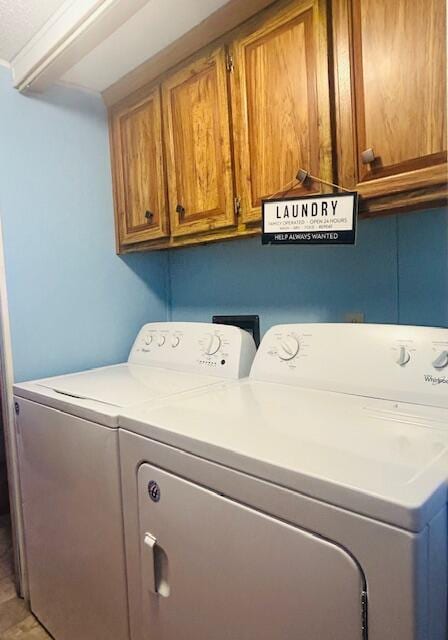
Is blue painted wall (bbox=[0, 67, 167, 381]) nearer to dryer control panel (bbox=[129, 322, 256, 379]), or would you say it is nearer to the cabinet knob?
dryer control panel (bbox=[129, 322, 256, 379])

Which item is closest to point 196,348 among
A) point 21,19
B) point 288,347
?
point 288,347

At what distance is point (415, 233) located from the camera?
1.25 meters

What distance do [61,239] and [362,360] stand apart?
1.37 metres

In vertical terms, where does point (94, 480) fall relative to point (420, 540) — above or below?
below

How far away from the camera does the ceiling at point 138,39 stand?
1.29m

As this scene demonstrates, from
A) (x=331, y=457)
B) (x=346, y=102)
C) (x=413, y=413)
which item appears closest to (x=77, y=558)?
(x=331, y=457)

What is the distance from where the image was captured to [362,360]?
1118 millimetres

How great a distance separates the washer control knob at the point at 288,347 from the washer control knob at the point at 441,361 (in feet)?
1.33

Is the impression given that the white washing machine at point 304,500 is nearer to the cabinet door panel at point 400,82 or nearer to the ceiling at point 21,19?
the cabinet door panel at point 400,82

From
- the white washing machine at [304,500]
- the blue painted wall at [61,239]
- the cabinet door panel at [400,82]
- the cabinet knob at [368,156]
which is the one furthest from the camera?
the blue painted wall at [61,239]

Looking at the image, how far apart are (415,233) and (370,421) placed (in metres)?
0.68

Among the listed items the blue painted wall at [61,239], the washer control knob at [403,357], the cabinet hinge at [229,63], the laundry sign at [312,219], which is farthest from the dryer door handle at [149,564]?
the cabinet hinge at [229,63]

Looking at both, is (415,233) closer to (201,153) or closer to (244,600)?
(201,153)

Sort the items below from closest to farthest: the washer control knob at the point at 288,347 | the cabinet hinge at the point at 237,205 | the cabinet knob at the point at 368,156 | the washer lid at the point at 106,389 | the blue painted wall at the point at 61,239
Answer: the cabinet knob at the point at 368,156 → the washer lid at the point at 106,389 → the washer control knob at the point at 288,347 → the cabinet hinge at the point at 237,205 → the blue painted wall at the point at 61,239
